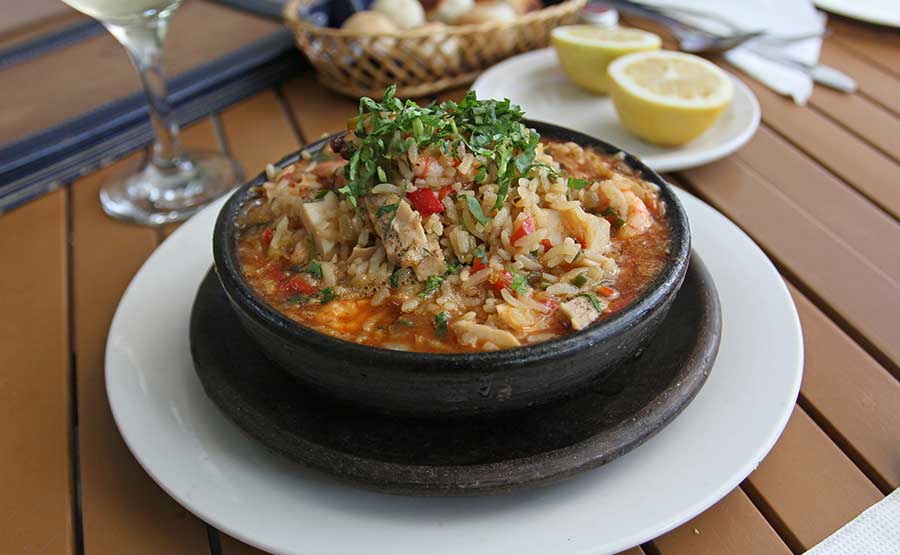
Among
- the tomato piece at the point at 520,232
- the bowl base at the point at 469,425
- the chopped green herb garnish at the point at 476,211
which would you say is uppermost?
the chopped green herb garnish at the point at 476,211

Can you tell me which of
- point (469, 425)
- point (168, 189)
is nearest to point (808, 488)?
point (469, 425)

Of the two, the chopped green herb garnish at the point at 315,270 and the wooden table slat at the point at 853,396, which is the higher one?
the chopped green herb garnish at the point at 315,270

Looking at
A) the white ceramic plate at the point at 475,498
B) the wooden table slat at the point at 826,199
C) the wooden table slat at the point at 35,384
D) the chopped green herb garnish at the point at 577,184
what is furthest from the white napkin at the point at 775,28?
the wooden table slat at the point at 35,384

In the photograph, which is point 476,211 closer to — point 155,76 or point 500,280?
point 500,280

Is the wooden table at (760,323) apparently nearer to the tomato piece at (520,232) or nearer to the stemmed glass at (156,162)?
the stemmed glass at (156,162)

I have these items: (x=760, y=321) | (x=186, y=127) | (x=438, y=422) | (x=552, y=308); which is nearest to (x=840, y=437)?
(x=760, y=321)

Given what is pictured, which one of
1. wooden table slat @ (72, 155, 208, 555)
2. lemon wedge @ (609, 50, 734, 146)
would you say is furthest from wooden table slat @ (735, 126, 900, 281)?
wooden table slat @ (72, 155, 208, 555)

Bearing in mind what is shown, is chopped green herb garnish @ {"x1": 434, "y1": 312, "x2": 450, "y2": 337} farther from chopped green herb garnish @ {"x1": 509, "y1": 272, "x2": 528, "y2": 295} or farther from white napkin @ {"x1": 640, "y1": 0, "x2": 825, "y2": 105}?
white napkin @ {"x1": 640, "y1": 0, "x2": 825, "y2": 105}
